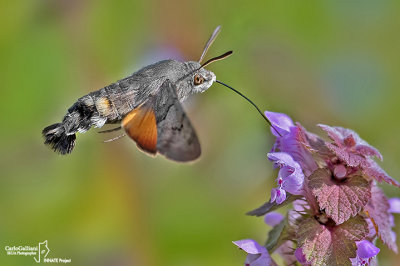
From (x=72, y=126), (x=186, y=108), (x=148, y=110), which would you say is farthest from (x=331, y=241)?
(x=186, y=108)

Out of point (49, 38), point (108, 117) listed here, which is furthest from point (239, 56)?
point (108, 117)

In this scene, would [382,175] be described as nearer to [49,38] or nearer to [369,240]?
[369,240]

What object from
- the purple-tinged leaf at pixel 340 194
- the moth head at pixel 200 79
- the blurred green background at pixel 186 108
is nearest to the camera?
the purple-tinged leaf at pixel 340 194

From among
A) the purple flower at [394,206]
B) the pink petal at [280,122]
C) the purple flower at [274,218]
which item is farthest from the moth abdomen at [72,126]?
the purple flower at [394,206]

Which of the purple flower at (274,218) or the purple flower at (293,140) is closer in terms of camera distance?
the purple flower at (293,140)

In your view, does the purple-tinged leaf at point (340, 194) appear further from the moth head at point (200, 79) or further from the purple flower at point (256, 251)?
the moth head at point (200, 79)

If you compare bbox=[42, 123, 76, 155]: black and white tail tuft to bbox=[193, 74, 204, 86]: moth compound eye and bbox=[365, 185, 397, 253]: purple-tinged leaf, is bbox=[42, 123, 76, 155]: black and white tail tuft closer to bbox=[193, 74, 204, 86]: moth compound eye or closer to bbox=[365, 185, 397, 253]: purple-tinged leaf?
bbox=[193, 74, 204, 86]: moth compound eye
